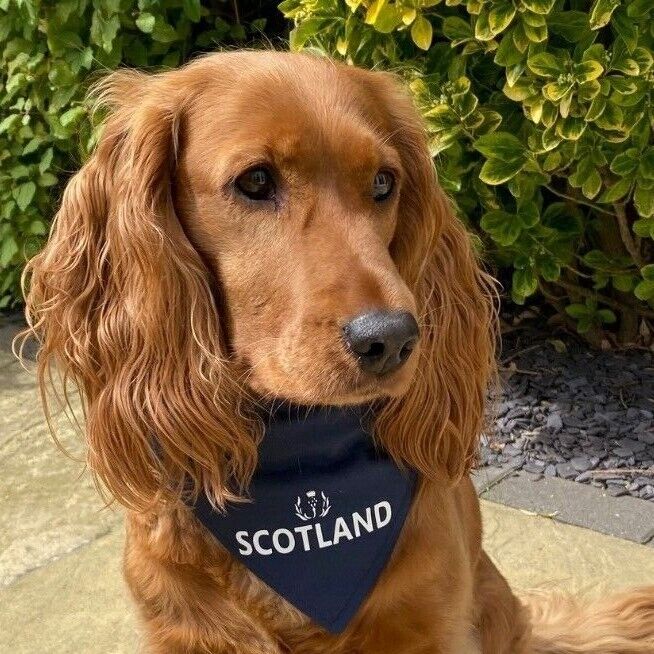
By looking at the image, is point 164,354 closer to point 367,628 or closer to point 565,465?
point 367,628

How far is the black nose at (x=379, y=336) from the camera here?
1836mm

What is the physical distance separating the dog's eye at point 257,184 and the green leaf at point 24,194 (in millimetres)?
2964

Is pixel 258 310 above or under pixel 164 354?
above

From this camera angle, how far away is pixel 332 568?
7.46 ft

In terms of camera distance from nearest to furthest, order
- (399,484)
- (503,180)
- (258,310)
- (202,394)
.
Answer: (258,310), (202,394), (399,484), (503,180)

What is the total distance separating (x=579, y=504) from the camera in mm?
3436

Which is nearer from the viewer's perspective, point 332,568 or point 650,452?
point 332,568

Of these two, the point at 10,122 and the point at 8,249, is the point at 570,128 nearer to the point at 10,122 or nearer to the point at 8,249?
the point at 10,122

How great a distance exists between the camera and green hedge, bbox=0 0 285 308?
14.2ft

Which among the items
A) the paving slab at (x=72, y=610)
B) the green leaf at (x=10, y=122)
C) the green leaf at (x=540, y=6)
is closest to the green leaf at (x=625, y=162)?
the green leaf at (x=540, y=6)

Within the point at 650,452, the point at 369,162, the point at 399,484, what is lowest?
the point at 650,452

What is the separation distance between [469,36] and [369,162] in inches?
63.4

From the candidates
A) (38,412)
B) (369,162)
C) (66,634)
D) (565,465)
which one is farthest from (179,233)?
(38,412)

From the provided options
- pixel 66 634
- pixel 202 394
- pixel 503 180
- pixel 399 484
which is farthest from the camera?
pixel 503 180
